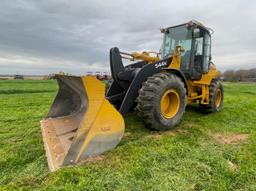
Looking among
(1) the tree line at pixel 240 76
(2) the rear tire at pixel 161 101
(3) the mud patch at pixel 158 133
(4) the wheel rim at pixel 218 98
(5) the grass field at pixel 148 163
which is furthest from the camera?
(1) the tree line at pixel 240 76

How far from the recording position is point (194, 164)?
10.4 ft

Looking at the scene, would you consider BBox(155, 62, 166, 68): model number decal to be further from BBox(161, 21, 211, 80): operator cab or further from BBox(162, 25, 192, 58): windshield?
BBox(162, 25, 192, 58): windshield

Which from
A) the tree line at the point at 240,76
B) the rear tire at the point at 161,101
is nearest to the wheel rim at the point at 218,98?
the rear tire at the point at 161,101

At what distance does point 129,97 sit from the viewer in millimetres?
4102

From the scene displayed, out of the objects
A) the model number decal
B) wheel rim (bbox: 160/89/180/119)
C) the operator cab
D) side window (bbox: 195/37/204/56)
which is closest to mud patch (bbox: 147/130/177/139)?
wheel rim (bbox: 160/89/180/119)

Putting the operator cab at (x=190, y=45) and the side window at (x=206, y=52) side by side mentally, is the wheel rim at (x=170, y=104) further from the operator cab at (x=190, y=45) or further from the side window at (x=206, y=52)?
the side window at (x=206, y=52)

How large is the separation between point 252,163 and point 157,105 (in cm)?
169

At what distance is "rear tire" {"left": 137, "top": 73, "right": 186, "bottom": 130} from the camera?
3.96 metres

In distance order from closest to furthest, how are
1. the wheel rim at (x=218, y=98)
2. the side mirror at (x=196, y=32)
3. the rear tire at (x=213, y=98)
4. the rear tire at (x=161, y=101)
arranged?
1. the rear tire at (x=161, y=101)
2. the side mirror at (x=196, y=32)
3. the rear tire at (x=213, y=98)
4. the wheel rim at (x=218, y=98)

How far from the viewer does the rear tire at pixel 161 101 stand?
13.0 feet

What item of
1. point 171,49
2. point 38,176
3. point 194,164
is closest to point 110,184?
point 38,176

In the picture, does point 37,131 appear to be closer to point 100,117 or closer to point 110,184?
point 100,117

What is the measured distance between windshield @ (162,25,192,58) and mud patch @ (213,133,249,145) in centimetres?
237

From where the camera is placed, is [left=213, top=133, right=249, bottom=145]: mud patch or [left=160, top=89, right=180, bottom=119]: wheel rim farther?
[left=160, top=89, right=180, bottom=119]: wheel rim
